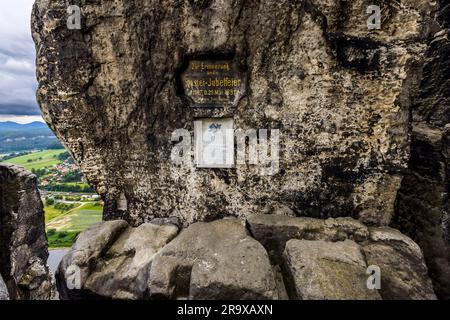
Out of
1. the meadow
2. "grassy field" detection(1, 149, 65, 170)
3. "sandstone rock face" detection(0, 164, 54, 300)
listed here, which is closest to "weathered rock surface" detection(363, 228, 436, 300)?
"sandstone rock face" detection(0, 164, 54, 300)

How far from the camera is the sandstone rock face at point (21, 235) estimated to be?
7.06 meters

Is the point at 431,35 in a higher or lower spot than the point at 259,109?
higher

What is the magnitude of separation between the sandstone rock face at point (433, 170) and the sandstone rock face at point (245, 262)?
1159mm

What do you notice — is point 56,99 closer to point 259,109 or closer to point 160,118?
point 160,118

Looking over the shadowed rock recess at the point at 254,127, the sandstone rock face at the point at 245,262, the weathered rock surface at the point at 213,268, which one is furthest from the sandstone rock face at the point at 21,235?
the weathered rock surface at the point at 213,268

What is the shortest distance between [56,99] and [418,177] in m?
7.33

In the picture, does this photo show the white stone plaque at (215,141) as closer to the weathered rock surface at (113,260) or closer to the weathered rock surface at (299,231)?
the weathered rock surface at (299,231)

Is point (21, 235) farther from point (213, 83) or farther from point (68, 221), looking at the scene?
point (68, 221)

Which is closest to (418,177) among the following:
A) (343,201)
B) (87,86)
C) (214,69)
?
(343,201)

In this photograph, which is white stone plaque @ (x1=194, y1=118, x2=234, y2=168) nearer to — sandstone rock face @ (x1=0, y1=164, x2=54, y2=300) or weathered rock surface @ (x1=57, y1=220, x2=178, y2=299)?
weathered rock surface @ (x1=57, y1=220, x2=178, y2=299)

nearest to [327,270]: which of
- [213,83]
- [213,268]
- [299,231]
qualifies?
[299,231]

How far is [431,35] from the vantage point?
580 centimetres

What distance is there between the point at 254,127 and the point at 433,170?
359cm

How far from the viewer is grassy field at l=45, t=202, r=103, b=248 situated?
36.7 metres
